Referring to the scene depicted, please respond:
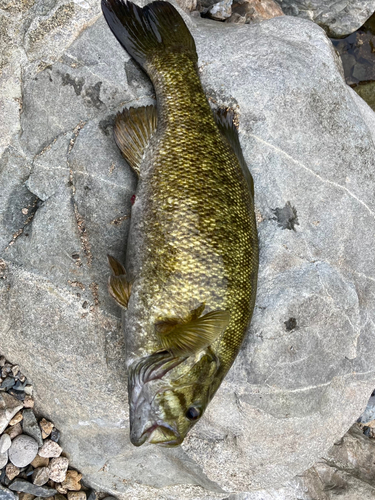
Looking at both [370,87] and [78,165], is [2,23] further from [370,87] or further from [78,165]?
[370,87]

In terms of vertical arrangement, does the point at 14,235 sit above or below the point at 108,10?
below

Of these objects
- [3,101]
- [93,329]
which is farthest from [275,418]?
[3,101]

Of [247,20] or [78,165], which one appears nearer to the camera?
[78,165]

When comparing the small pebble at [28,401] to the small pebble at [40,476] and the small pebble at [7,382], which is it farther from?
the small pebble at [40,476]

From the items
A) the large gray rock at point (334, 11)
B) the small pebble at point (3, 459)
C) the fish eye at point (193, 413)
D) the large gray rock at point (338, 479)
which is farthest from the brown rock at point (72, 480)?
the large gray rock at point (334, 11)

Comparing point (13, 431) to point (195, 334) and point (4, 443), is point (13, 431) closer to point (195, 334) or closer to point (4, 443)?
point (4, 443)

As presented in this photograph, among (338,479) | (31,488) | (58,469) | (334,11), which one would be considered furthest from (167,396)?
(334,11)
